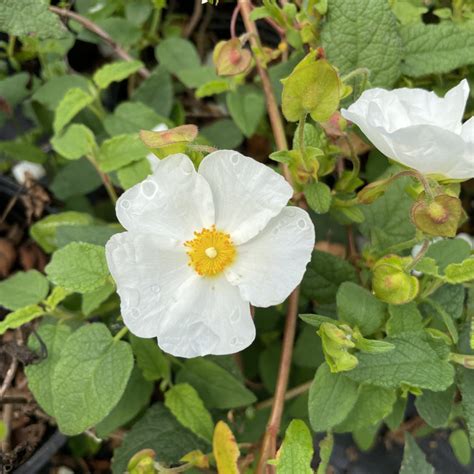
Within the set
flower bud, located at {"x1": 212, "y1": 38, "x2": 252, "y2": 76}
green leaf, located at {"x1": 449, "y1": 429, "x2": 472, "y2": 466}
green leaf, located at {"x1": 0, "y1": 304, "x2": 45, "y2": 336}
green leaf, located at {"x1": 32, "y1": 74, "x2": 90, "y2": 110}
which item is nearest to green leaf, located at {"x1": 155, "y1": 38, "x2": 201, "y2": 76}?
green leaf, located at {"x1": 32, "y1": 74, "x2": 90, "y2": 110}

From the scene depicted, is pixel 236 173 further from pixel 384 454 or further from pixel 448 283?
pixel 384 454

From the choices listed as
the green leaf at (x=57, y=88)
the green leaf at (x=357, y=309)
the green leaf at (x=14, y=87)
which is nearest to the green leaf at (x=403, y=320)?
the green leaf at (x=357, y=309)

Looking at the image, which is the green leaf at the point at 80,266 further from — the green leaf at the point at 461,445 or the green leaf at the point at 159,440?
the green leaf at the point at 461,445

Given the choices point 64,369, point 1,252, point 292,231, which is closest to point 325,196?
point 292,231

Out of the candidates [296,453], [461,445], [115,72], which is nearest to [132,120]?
[115,72]

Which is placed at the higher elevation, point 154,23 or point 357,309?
point 154,23

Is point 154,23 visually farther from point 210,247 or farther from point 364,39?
point 210,247

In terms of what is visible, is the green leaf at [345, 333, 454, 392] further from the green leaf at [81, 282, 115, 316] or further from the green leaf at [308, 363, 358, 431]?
the green leaf at [81, 282, 115, 316]
